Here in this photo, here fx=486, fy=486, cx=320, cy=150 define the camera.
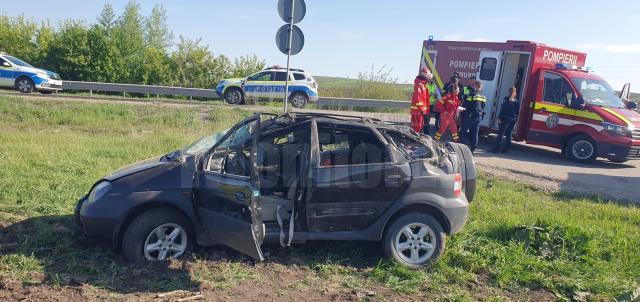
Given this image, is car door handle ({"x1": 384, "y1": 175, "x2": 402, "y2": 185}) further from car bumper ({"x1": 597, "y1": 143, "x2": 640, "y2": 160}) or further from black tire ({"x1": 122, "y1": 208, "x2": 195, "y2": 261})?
car bumper ({"x1": 597, "y1": 143, "x2": 640, "y2": 160})

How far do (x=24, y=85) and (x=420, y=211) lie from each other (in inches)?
768

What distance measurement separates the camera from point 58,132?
37.5 feet

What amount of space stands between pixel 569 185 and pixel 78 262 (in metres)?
7.66

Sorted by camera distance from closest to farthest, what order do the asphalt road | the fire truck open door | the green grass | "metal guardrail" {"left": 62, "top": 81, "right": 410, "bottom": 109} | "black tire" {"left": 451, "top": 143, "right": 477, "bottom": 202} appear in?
1. the green grass
2. "black tire" {"left": 451, "top": 143, "right": 477, "bottom": 202}
3. the asphalt road
4. the fire truck open door
5. "metal guardrail" {"left": 62, "top": 81, "right": 410, "bottom": 109}

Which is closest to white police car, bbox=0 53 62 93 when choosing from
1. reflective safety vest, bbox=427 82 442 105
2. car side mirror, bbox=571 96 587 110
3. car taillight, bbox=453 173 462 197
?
reflective safety vest, bbox=427 82 442 105

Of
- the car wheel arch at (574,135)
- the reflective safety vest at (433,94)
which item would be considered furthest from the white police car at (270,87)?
the car wheel arch at (574,135)

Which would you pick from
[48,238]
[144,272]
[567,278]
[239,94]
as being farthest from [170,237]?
[239,94]

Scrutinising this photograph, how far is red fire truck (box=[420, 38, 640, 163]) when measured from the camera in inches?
404

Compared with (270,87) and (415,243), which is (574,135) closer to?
(415,243)

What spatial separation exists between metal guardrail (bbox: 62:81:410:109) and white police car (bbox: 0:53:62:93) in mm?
2234

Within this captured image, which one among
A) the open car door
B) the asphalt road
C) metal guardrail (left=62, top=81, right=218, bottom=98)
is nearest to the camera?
the open car door

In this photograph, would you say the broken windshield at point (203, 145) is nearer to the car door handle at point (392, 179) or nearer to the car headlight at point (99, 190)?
the car headlight at point (99, 190)

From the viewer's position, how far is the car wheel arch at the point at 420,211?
459 centimetres

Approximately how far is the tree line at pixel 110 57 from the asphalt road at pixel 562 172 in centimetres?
1952
